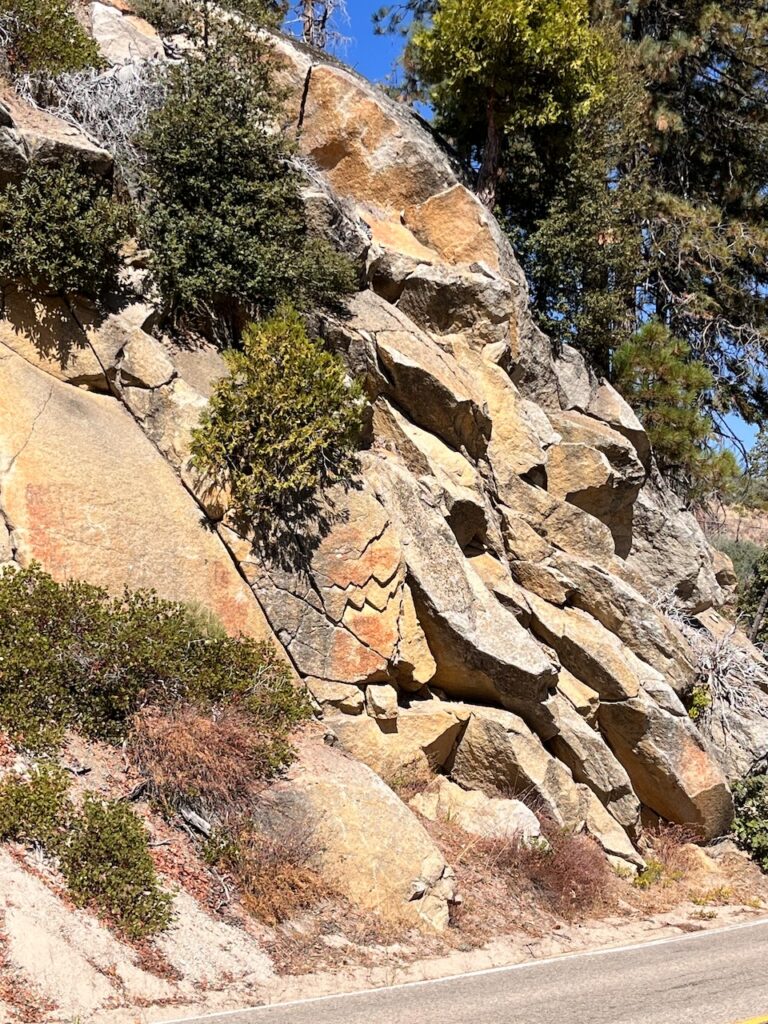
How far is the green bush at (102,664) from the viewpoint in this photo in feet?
28.3

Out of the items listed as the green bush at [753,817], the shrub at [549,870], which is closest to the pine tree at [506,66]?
the green bush at [753,817]

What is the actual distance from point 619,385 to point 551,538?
6296 millimetres

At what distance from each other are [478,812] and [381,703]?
83.2 inches

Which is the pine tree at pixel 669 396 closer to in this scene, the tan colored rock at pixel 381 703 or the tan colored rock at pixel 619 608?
the tan colored rock at pixel 619 608

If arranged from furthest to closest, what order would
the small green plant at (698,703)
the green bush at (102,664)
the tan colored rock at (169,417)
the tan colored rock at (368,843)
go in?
the small green plant at (698,703) → the tan colored rock at (169,417) → the tan colored rock at (368,843) → the green bush at (102,664)

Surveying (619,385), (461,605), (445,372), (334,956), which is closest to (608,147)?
(619,385)

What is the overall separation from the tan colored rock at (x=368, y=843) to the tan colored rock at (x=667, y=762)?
5.28 meters

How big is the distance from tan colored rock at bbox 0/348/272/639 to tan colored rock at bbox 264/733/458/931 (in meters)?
2.25

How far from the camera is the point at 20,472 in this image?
10.1 m

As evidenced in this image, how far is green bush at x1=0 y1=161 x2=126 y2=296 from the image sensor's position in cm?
1070

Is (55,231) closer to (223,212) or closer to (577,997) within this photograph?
(223,212)

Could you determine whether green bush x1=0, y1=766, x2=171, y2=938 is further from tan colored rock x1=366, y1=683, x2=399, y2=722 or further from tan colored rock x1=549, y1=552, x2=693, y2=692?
tan colored rock x1=549, y1=552, x2=693, y2=692

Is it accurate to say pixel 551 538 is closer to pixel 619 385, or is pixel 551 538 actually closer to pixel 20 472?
pixel 619 385

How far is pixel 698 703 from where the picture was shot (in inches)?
632
